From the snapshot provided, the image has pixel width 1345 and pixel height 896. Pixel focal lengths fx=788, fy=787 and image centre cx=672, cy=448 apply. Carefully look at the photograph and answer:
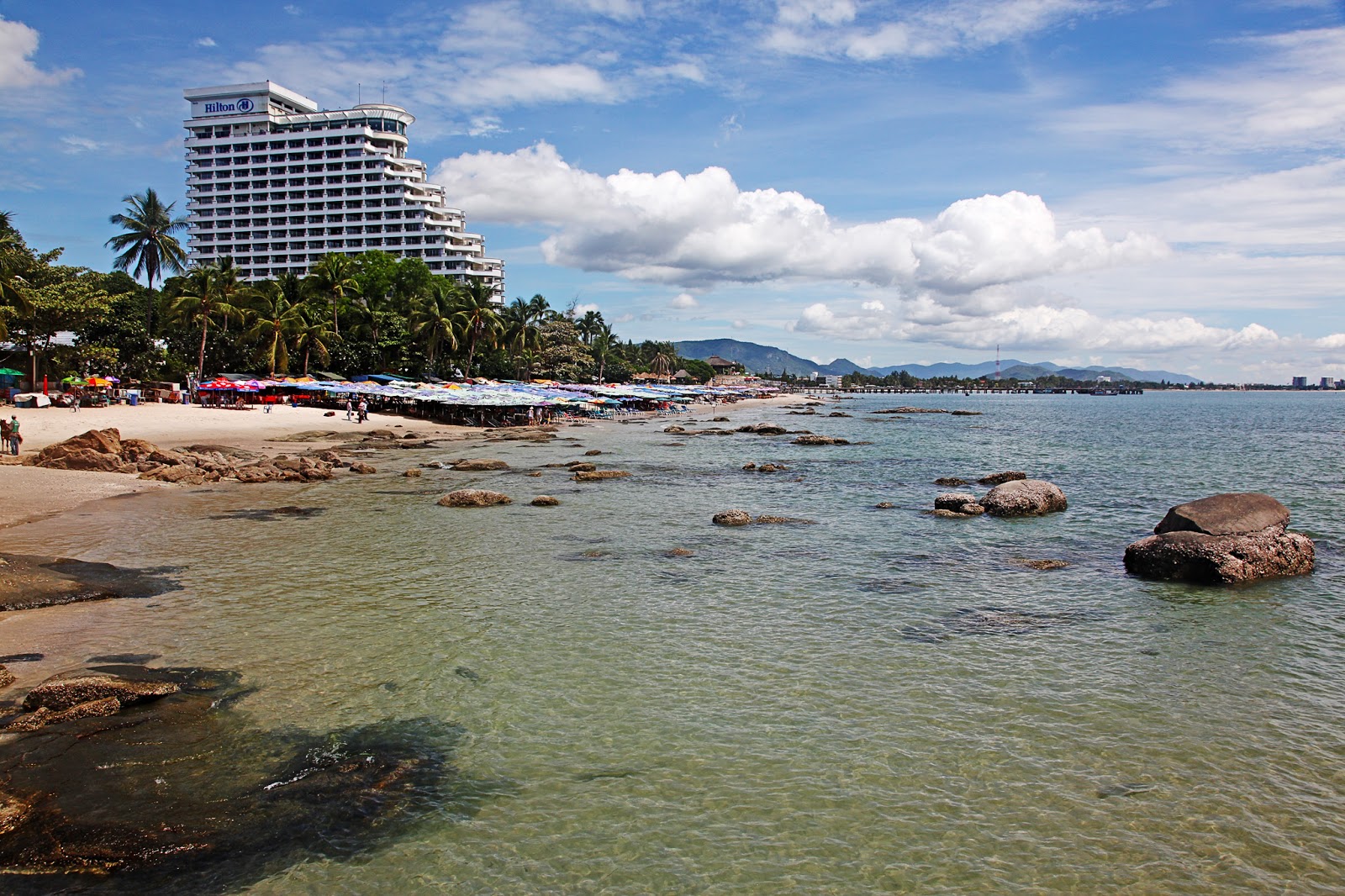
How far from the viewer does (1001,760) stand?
9.07 metres

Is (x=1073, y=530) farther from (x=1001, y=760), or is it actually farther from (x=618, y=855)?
(x=618, y=855)

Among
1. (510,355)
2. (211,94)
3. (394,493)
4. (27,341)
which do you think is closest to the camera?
(394,493)

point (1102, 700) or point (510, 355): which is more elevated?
point (510, 355)

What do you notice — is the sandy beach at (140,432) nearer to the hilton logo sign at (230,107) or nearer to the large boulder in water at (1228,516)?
the large boulder in water at (1228,516)

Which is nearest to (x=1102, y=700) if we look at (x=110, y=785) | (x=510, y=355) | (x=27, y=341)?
(x=110, y=785)

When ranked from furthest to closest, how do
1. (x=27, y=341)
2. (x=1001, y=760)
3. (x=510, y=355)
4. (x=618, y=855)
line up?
(x=510, y=355) → (x=27, y=341) → (x=1001, y=760) → (x=618, y=855)

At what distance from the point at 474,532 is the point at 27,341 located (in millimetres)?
41525

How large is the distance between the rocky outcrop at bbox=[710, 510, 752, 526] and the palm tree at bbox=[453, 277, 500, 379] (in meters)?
64.2

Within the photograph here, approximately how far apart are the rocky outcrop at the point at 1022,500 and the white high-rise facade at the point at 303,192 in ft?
475

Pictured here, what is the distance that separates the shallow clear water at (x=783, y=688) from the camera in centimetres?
732

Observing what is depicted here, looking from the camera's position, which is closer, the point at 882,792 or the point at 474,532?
the point at 882,792

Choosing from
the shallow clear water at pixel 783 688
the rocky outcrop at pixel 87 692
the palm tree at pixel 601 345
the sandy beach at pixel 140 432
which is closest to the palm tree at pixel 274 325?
the sandy beach at pixel 140 432

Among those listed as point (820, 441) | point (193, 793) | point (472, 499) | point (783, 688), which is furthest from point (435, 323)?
point (193, 793)

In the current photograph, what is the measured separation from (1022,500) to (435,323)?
2553 inches
